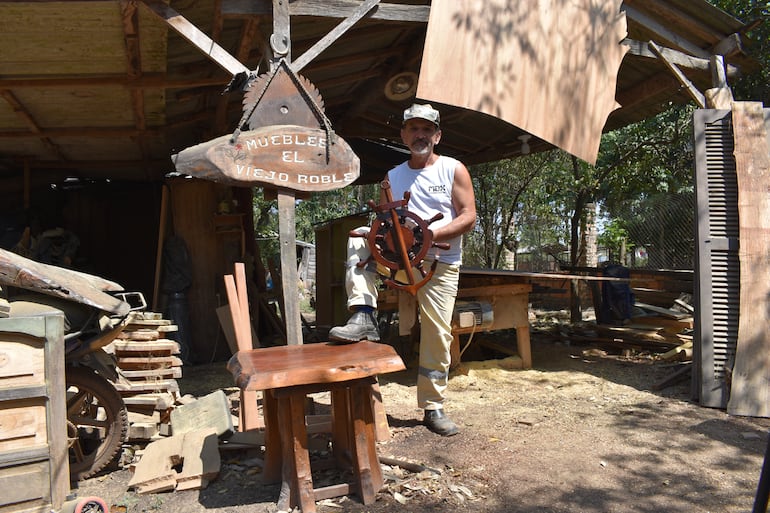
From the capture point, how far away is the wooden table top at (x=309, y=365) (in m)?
2.47

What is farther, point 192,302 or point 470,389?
point 192,302

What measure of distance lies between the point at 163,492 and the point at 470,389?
9.23ft

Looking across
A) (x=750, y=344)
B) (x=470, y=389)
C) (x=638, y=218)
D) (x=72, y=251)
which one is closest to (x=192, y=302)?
(x=72, y=251)

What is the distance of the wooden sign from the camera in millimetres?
3311

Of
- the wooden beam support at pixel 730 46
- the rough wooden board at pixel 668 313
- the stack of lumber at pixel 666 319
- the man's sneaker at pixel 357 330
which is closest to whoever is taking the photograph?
the man's sneaker at pixel 357 330

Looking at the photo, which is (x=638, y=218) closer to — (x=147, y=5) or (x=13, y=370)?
(x=147, y=5)

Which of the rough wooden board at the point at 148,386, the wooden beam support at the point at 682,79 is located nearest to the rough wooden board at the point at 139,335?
the rough wooden board at the point at 148,386

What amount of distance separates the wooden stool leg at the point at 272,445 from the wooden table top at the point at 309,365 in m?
0.30

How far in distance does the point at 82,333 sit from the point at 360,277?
1538 mm

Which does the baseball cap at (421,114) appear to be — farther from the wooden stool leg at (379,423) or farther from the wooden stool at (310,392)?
the wooden stool leg at (379,423)

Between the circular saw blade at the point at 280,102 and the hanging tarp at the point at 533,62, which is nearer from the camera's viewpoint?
the circular saw blade at the point at 280,102

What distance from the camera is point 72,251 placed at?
7570 millimetres

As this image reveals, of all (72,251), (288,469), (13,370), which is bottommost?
(288,469)

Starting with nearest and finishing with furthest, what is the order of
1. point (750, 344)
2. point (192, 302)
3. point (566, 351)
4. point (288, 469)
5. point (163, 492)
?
point (288, 469) < point (163, 492) < point (750, 344) < point (566, 351) < point (192, 302)
